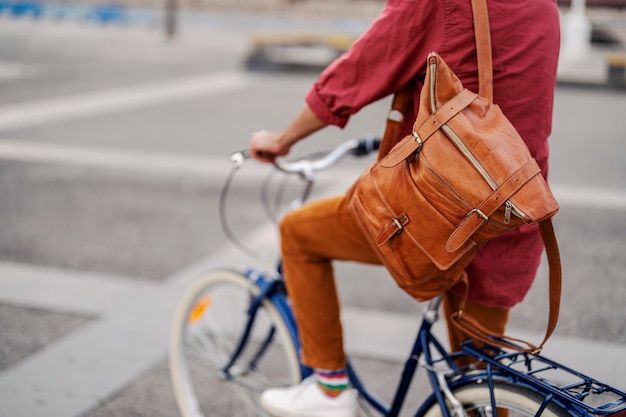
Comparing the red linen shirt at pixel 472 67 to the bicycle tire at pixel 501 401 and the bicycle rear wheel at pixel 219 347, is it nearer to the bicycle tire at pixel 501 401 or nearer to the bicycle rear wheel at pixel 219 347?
the bicycle tire at pixel 501 401

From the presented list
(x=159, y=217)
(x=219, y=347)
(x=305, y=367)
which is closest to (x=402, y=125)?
(x=305, y=367)

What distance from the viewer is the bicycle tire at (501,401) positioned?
208 cm

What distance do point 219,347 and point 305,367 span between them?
0.67m

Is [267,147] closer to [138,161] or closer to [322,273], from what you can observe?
[322,273]

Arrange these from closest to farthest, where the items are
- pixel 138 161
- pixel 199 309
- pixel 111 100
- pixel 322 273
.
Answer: pixel 322 273 < pixel 199 309 < pixel 138 161 < pixel 111 100

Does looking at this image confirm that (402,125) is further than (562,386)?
Yes

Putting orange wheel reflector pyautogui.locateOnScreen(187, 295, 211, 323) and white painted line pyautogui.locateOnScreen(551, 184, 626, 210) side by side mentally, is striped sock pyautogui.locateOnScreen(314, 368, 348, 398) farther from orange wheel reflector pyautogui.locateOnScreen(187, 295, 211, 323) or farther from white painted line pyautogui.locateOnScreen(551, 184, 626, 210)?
white painted line pyautogui.locateOnScreen(551, 184, 626, 210)

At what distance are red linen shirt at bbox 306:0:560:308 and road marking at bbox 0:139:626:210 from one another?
469 centimetres

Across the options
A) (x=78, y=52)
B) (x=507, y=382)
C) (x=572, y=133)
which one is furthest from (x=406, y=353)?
(x=78, y=52)

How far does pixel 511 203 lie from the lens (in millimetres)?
1938

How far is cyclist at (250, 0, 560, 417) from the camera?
2188 millimetres

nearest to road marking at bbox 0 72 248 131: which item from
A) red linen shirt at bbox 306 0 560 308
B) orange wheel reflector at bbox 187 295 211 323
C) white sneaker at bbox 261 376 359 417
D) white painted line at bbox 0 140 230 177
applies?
white painted line at bbox 0 140 230 177

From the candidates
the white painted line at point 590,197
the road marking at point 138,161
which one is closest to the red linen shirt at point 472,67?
the white painted line at point 590,197

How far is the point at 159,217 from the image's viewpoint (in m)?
6.33
